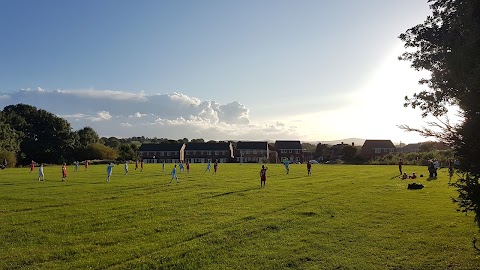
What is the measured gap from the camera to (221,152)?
5246 inches

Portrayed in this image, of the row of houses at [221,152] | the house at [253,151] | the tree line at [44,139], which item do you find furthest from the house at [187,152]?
the tree line at [44,139]

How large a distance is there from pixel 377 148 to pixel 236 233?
119 metres

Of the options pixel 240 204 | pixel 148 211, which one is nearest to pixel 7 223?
pixel 148 211

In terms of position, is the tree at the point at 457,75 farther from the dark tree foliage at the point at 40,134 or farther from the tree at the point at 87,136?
the tree at the point at 87,136

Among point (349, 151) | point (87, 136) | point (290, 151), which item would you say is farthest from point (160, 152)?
point (349, 151)

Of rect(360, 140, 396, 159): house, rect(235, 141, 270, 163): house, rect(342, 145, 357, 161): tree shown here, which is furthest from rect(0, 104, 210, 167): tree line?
rect(360, 140, 396, 159): house

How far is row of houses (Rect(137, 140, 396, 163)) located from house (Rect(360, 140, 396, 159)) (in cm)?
58

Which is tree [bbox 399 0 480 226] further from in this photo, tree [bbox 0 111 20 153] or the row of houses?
the row of houses

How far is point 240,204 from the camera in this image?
22281 millimetres

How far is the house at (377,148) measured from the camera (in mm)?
125125

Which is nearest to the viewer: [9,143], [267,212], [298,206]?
[267,212]

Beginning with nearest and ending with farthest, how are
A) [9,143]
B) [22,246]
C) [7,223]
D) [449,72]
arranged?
[449,72] → [22,246] → [7,223] → [9,143]

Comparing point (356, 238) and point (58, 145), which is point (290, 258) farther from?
point (58, 145)

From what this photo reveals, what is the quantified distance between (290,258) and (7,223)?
41.5ft
